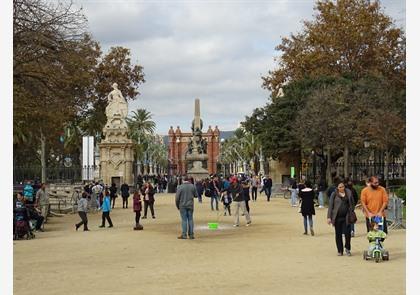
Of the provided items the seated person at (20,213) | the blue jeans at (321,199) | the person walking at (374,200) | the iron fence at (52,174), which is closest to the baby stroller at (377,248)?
the person walking at (374,200)

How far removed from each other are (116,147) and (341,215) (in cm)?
4045

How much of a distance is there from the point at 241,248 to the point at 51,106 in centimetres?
1366

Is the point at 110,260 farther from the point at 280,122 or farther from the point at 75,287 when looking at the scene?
the point at 280,122

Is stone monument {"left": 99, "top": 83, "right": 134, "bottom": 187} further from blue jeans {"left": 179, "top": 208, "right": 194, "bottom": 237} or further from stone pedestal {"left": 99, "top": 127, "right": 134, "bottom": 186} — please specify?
blue jeans {"left": 179, "top": 208, "right": 194, "bottom": 237}

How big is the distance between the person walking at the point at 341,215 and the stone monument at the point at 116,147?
39.1m

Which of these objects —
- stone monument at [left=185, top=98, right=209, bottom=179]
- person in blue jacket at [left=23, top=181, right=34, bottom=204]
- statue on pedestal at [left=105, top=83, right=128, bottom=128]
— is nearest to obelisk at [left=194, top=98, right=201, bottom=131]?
stone monument at [left=185, top=98, right=209, bottom=179]

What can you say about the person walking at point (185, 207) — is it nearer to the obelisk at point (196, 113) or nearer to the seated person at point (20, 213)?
the seated person at point (20, 213)

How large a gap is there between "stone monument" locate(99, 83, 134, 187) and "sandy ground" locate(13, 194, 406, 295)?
3126cm

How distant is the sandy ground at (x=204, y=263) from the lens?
10922 mm

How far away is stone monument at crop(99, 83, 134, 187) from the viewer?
53375 mm

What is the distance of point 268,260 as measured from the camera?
14.1 meters

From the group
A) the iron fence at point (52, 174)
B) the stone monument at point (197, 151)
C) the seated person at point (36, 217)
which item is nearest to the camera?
the seated person at point (36, 217)

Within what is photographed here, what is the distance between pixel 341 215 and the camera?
14.9 metres

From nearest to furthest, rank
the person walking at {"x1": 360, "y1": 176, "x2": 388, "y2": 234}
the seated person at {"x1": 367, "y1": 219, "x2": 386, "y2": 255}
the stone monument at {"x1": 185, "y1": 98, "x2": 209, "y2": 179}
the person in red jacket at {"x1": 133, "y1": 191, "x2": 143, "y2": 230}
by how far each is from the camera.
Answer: the seated person at {"x1": 367, "y1": 219, "x2": 386, "y2": 255}, the person walking at {"x1": 360, "y1": 176, "x2": 388, "y2": 234}, the person in red jacket at {"x1": 133, "y1": 191, "x2": 143, "y2": 230}, the stone monument at {"x1": 185, "y1": 98, "x2": 209, "y2": 179}
